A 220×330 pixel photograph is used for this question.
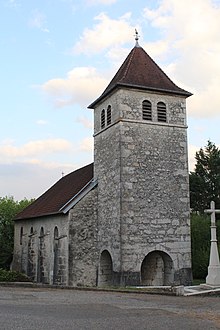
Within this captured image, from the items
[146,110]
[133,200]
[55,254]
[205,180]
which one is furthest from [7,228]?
[205,180]

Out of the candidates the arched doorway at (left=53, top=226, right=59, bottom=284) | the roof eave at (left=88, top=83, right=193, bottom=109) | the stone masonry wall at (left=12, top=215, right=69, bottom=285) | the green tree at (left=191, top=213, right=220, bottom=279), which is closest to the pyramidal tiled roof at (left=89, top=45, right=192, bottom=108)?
the roof eave at (left=88, top=83, right=193, bottom=109)

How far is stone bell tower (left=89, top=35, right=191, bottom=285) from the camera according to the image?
18188 mm

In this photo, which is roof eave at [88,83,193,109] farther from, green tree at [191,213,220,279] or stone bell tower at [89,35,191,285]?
green tree at [191,213,220,279]

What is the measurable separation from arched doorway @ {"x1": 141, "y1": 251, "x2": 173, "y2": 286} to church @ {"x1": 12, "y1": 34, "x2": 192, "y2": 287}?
0.05 m

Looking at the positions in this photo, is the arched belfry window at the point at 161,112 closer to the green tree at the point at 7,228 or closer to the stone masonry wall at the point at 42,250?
the stone masonry wall at the point at 42,250

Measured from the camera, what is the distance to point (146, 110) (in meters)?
19.7

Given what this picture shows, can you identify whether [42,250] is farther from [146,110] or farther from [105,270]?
[146,110]

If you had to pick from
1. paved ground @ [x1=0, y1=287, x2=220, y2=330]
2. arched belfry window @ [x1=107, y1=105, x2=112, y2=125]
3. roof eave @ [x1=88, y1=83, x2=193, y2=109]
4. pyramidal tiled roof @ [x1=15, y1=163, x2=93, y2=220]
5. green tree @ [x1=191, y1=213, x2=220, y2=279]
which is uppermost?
roof eave @ [x1=88, y1=83, x2=193, y2=109]

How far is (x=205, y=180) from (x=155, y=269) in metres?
25.9

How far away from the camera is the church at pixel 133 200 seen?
1830 cm

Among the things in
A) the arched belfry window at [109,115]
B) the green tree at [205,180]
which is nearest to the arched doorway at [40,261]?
the arched belfry window at [109,115]

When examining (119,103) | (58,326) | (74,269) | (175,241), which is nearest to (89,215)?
(74,269)

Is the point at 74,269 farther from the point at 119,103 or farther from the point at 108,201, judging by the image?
the point at 119,103

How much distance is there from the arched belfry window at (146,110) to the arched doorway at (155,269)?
21.0 ft
